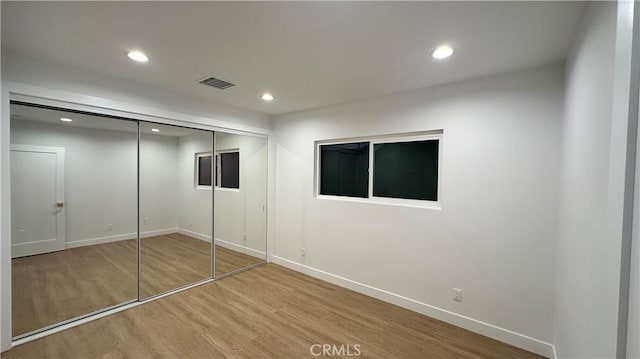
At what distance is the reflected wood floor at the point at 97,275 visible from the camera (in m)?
2.50

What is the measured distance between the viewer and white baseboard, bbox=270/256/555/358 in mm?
2285

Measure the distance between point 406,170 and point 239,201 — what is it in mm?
2658

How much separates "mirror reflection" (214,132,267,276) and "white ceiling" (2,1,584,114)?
1455mm

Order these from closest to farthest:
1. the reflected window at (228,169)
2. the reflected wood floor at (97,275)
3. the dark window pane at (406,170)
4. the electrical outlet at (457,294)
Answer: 1. the reflected wood floor at (97,275)
2. the electrical outlet at (457,294)
3. the dark window pane at (406,170)
4. the reflected window at (228,169)

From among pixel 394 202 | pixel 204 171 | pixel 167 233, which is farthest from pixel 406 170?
pixel 167 233

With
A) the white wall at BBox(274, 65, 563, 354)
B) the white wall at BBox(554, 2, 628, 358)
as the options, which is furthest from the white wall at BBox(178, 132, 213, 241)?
the white wall at BBox(554, 2, 628, 358)

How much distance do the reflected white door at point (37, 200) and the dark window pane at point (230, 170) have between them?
1.74 m

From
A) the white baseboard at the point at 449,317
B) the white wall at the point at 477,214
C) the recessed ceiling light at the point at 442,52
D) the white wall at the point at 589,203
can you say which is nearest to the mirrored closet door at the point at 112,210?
the white baseboard at the point at 449,317

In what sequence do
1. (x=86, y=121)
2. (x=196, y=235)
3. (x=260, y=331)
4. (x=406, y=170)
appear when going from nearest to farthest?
(x=260, y=331)
(x=86, y=121)
(x=406, y=170)
(x=196, y=235)

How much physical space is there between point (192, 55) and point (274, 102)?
147cm

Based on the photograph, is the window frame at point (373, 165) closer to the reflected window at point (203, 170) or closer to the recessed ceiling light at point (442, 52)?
the recessed ceiling light at point (442, 52)

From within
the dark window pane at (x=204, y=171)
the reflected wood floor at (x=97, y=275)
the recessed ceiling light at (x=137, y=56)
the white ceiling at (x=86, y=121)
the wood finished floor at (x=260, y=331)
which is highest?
the recessed ceiling light at (x=137, y=56)

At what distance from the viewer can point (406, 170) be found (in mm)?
3160

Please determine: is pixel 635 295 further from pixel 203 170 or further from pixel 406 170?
pixel 203 170
